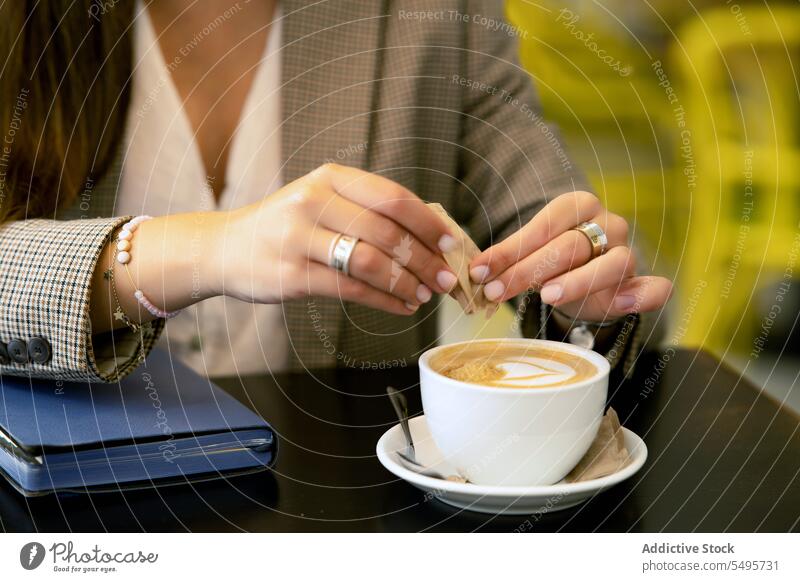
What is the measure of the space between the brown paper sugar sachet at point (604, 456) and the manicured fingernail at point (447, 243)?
4.0 inches

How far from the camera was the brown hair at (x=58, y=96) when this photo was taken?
47 centimetres

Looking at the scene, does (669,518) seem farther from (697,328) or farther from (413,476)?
(697,328)

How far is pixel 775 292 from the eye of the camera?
18.3 inches

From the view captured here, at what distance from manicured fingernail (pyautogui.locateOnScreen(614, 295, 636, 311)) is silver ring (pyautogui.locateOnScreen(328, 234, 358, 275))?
17cm

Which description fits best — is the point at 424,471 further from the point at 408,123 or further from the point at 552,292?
the point at 408,123

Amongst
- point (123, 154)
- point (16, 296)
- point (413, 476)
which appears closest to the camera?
point (413, 476)

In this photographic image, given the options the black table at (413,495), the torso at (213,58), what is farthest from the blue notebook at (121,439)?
the torso at (213,58)

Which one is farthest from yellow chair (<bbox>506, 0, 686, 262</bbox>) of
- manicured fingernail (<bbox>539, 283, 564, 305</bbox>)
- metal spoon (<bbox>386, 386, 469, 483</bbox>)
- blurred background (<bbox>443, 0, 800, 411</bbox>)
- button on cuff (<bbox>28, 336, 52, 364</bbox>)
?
button on cuff (<bbox>28, 336, 52, 364</bbox>)

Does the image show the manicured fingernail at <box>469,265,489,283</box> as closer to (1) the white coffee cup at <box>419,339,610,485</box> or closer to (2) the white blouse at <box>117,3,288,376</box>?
(1) the white coffee cup at <box>419,339,610,485</box>

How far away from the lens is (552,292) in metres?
0.40

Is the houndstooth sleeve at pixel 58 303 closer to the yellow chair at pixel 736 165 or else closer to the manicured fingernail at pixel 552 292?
the manicured fingernail at pixel 552 292

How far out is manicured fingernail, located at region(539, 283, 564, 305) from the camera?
40 centimetres
